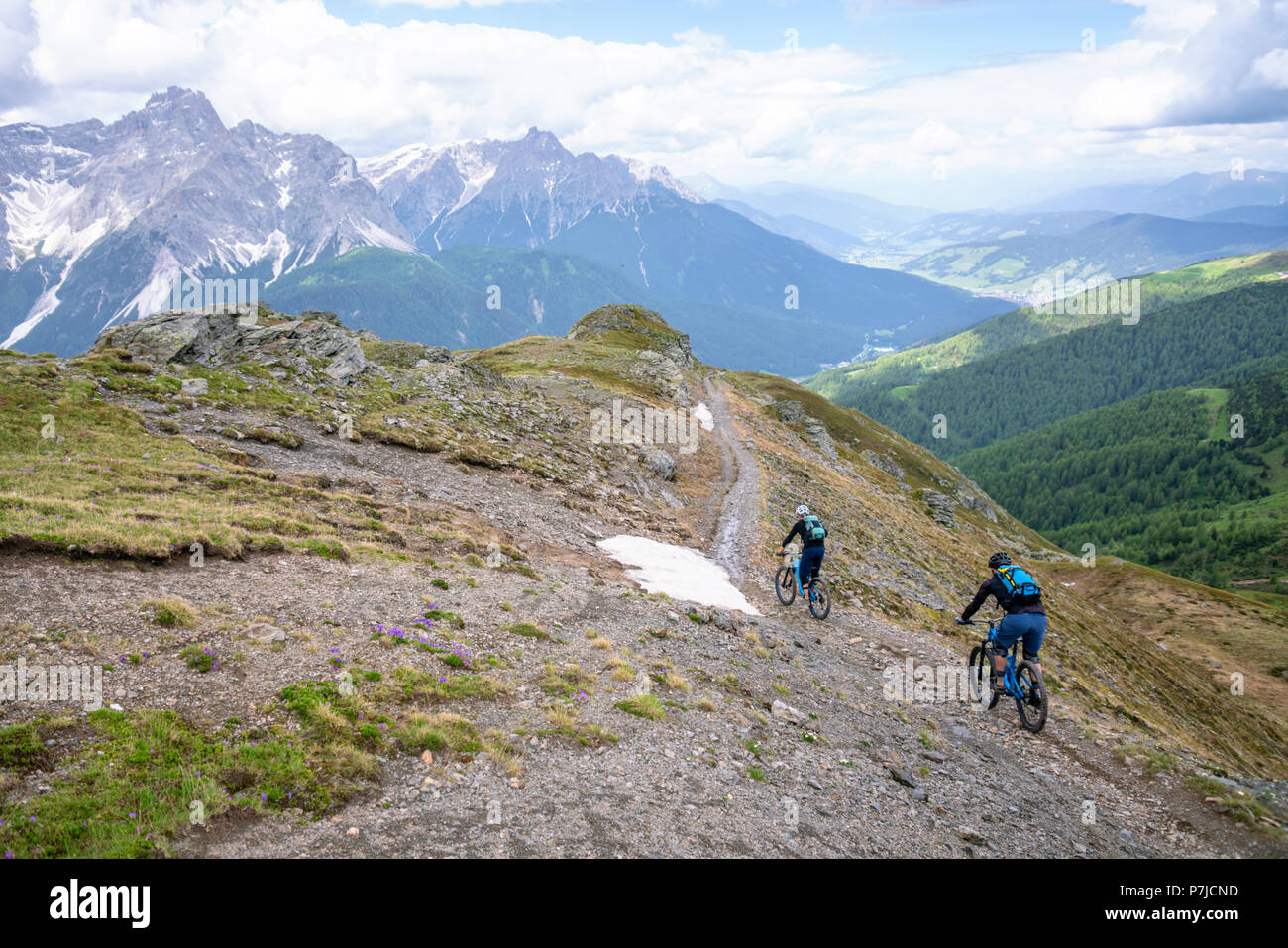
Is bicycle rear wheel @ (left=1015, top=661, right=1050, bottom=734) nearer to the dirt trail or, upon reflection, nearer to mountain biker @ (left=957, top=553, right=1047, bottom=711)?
mountain biker @ (left=957, top=553, right=1047, bottom=711)

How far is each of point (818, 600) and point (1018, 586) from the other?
9.86 meters

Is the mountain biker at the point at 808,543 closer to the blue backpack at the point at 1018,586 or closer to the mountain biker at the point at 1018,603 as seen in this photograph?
the mountain biker at the point at 1018,603

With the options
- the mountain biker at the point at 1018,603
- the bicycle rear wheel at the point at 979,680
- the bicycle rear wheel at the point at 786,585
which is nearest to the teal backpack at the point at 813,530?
the bicycle rear wheel at the point at 786,585

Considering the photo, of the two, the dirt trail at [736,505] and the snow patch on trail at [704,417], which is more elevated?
the snow patch on trail at [704,417]

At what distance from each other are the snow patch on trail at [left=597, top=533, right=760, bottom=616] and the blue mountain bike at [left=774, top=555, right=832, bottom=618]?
189cm

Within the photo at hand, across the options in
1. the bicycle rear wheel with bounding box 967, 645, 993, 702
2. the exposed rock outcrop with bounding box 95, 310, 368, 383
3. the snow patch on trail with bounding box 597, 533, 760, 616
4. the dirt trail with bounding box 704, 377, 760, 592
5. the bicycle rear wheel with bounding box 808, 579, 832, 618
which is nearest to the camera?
the bicycle rear wheel with bounding box 967, 645, 993, 702

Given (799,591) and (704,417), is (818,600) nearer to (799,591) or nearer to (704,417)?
(799,591)

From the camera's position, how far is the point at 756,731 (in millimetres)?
14922

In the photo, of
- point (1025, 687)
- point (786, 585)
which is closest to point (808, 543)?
point (786, 585)

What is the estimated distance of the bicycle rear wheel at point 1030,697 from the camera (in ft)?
56.5

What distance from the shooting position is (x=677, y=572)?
2688 cm

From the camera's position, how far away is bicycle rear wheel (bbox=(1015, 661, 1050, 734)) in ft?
56.5

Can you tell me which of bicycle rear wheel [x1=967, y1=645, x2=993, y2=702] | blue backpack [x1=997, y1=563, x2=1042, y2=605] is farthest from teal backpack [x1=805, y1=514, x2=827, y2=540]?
blue backpack [x1=997, y1=563, x2=1042, y2=605]
